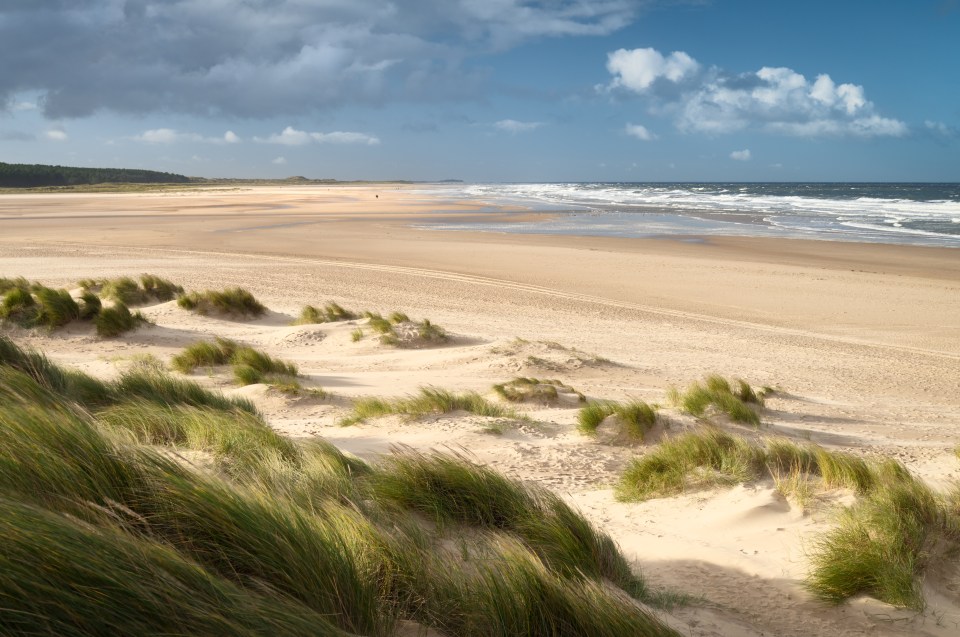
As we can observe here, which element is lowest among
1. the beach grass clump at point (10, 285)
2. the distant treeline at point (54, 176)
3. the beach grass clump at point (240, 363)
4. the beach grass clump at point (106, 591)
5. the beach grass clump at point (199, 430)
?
the beach grass clump at point (240, 363)

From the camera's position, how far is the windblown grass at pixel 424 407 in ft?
22.6

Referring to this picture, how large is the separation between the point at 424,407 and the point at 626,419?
192 cm

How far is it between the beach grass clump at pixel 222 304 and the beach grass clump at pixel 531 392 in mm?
6631

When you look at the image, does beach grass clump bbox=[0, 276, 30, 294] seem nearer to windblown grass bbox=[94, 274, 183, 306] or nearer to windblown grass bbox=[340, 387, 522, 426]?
windblown grass bbox=[94, 274, 183, 306]

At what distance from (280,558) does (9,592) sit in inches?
33.7

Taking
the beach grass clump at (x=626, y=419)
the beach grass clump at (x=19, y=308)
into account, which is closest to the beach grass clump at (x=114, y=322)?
the beach grass clump at (x=19, y=308)

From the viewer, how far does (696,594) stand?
373 cm

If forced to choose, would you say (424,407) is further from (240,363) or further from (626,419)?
(240,363)

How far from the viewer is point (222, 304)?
13055mm

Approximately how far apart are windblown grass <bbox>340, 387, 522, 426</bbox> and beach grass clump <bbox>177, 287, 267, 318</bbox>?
6648mm

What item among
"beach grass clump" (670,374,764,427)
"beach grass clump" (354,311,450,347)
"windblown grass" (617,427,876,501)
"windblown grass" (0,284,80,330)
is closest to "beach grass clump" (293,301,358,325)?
"beach grass clump" (354,311,450,347)

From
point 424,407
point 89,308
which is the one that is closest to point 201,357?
point 89,308

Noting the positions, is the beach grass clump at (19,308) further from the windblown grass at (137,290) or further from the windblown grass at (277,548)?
the windblown grass at (277,548)

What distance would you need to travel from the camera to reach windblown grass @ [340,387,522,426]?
6.88m
